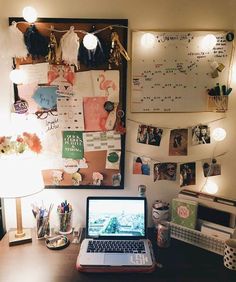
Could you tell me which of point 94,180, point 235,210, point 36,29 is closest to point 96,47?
point 36,29

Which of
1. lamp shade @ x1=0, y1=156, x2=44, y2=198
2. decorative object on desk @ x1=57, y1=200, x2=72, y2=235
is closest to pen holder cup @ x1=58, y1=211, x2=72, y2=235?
decorative object on desk @ x1=57, y1=200, x2=72, y2=235

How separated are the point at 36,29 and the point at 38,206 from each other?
1.04 meters

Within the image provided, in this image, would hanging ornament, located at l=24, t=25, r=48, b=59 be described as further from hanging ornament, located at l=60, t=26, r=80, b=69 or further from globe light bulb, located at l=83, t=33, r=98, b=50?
globe light bulb, located at l=83, t=33, r=98, b=50

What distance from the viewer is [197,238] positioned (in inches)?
64.9

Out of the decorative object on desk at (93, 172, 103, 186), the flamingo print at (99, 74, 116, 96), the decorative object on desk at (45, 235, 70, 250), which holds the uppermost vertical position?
the flamingo print at (99, 74, 116, 96)

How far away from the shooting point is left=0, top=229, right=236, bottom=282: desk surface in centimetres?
137

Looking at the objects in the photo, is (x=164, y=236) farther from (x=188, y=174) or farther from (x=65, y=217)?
(x=65, y=217)

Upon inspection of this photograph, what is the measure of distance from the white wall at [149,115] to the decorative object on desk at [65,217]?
80mm

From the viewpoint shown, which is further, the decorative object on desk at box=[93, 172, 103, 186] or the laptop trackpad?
the decorative object on desk at box=[93, 172, 103, 186]

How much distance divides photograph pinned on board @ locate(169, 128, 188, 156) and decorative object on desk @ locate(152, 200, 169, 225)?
317mm

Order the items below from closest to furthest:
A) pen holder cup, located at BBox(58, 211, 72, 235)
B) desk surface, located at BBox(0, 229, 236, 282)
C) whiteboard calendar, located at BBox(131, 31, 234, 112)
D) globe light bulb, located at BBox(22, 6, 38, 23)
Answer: desk surface, located at BBox(0, 229, 236, 282), globe light bulb, located at BBox(22, 6, 38, 23), whiteboard calendar, located at BBox(131, 31, 234, 112), pen holder cup, located at BBox(58, 211, 72, 235)

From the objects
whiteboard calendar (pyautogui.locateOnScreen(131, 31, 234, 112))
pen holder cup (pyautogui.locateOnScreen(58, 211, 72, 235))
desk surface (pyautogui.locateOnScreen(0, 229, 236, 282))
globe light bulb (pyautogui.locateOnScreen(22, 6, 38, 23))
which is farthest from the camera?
pen holder cup (pyautogui.locateOnScreen(58, 211, 72, 235))

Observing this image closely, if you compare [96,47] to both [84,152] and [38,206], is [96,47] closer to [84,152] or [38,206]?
[84,152]

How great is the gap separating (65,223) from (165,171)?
0.68 metres
